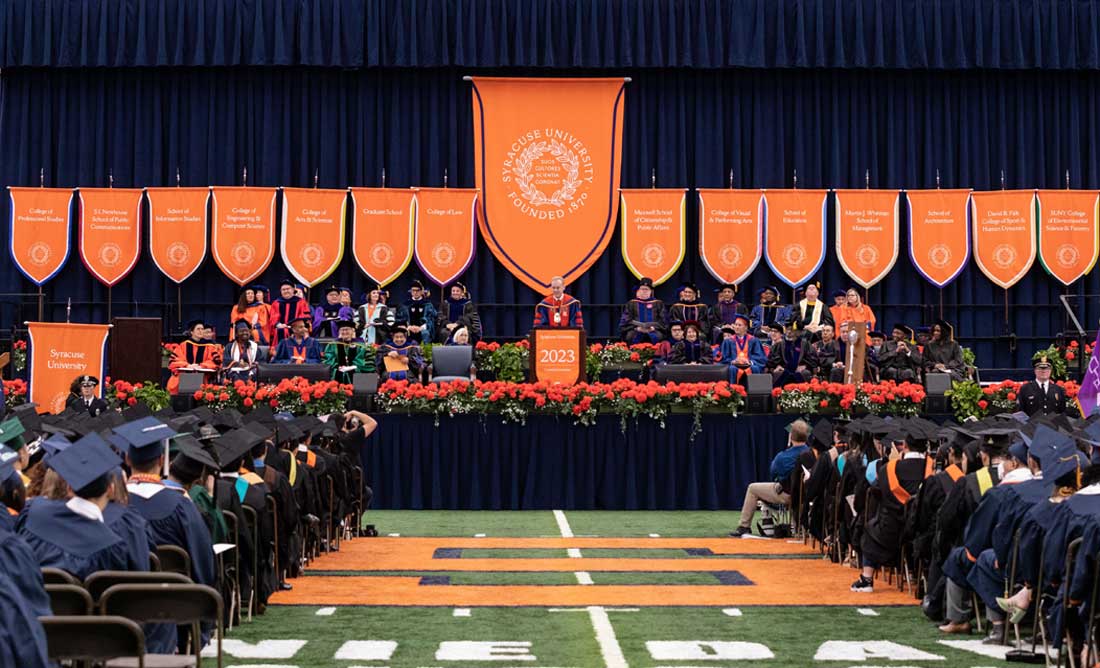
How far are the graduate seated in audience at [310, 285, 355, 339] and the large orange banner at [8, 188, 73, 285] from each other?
178 inches

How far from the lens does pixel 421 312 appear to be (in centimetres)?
2181

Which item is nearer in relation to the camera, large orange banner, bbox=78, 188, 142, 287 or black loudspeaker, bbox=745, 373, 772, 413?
black loudspeaker, bbox=745, 373, 772, 413

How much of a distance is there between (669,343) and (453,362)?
318cm

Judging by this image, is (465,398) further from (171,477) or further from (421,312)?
(171,477)

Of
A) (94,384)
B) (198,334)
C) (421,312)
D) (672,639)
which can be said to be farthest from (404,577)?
(421,312)

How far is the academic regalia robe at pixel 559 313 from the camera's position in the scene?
20.8 m

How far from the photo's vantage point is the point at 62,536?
5.54 metres

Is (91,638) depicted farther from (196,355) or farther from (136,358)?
(196,355)

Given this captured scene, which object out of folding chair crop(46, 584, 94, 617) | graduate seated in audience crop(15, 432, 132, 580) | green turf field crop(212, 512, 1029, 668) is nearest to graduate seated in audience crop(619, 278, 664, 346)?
green turf field crop(212, 512, 1029, 668)

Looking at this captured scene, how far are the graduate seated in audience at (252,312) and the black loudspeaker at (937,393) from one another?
9571 millimetres

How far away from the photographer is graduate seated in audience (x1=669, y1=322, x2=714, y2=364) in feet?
64.5

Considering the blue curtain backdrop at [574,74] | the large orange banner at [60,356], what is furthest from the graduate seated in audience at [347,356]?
the blue curtain backdrop at [574,74]

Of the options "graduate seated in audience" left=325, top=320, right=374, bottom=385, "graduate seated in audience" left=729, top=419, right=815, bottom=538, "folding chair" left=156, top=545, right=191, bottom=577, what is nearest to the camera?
"folding chair" left=156, top=545, right=191, bottom=577

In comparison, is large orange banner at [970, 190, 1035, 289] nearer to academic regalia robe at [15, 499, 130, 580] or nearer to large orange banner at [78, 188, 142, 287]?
large orange banner at [78, 188, 142, 287]
